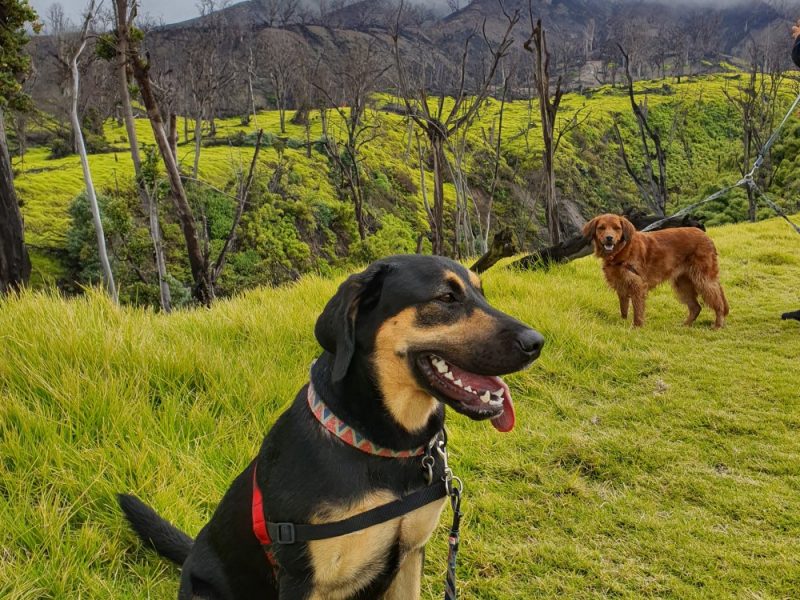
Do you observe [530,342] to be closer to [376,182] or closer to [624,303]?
[624,303]

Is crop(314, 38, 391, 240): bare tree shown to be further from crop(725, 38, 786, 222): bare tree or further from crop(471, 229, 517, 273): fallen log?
crop(725, 38, 786, 222): bare tree

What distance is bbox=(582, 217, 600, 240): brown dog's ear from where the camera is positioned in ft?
22.0

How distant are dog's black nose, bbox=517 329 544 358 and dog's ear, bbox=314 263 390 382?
1.76 ft

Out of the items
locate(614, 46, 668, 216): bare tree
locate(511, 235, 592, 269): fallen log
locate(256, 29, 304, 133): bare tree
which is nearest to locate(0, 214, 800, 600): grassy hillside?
locate(511, 235, 592, 269): fallen log

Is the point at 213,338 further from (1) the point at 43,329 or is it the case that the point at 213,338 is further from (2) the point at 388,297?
(2) the point at 388,297

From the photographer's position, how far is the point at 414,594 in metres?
2.07

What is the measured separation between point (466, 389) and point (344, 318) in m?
0.50

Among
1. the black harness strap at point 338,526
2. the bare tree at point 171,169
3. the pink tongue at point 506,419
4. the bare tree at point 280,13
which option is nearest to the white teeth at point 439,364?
the pink tongue at point 506,419

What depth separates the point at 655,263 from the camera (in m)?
6.73

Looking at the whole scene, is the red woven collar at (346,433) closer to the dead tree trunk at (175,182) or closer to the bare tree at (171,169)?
the bare tree at (171,169)

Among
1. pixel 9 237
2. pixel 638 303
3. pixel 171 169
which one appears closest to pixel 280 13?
pixel 171 169

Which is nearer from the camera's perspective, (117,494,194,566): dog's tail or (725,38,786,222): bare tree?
(117,494,194,566): dog's tail

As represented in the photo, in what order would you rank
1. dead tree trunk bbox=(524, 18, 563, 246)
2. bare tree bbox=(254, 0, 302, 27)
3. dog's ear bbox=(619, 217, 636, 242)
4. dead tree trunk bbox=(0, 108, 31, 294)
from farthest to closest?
bare tree bbox=(254, 0, 302, 27) < dead tree trunk bbox=(524, 18, 563, 246) < dog's ear bbox=(619, 217, 636, 242) < dead tree trunk bbox=(0, 108, 31, 294)

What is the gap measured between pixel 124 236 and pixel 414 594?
707 inches
